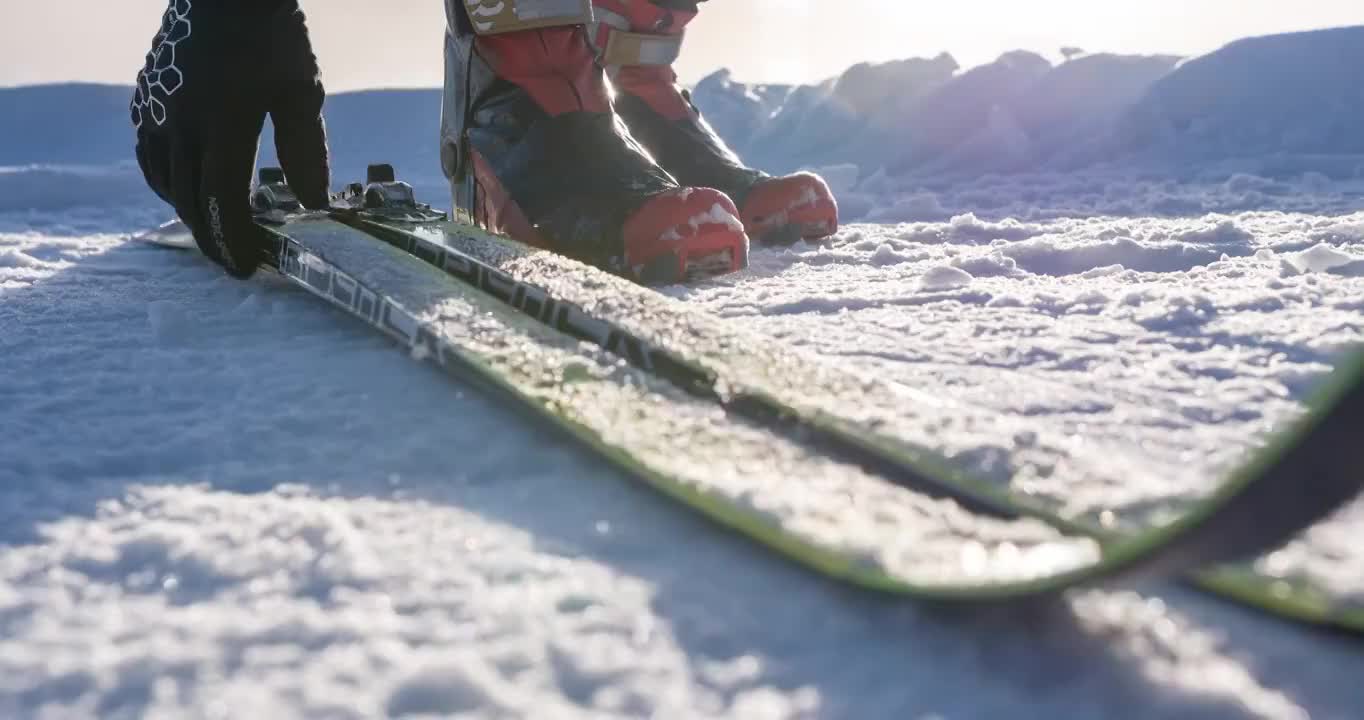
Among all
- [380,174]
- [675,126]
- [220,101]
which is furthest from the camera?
[675,126]

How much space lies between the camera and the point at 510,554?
1.94 ft

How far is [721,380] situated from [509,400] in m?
0.21

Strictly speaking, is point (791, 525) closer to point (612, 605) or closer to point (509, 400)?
point (612, 605)

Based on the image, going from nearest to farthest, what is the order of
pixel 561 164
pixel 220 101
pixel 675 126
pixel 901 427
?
pixel 901 427, pixel 220 101, pixel 561 164, pixel 675 126

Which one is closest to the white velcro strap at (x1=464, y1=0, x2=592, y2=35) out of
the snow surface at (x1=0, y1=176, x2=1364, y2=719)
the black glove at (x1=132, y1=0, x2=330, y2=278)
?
the black glove at (x1=132, y1=0, x2=330, y2=278)

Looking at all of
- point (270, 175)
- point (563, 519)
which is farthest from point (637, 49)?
point (563, 519)

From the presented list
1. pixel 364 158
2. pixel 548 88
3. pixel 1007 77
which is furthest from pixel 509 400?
pixel 364 158

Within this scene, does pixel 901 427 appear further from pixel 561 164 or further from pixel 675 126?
pixel 675 126

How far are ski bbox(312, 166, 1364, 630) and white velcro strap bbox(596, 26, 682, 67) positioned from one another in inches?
42.3

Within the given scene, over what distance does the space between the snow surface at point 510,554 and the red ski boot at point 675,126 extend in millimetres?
986

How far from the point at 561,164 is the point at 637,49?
86cm

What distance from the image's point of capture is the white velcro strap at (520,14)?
1938 mm

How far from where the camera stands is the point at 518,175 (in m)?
1.90

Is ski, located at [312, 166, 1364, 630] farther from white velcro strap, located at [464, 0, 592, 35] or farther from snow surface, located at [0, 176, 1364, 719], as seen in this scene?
white velcro strap, located at [464, 0, 592, 35]
